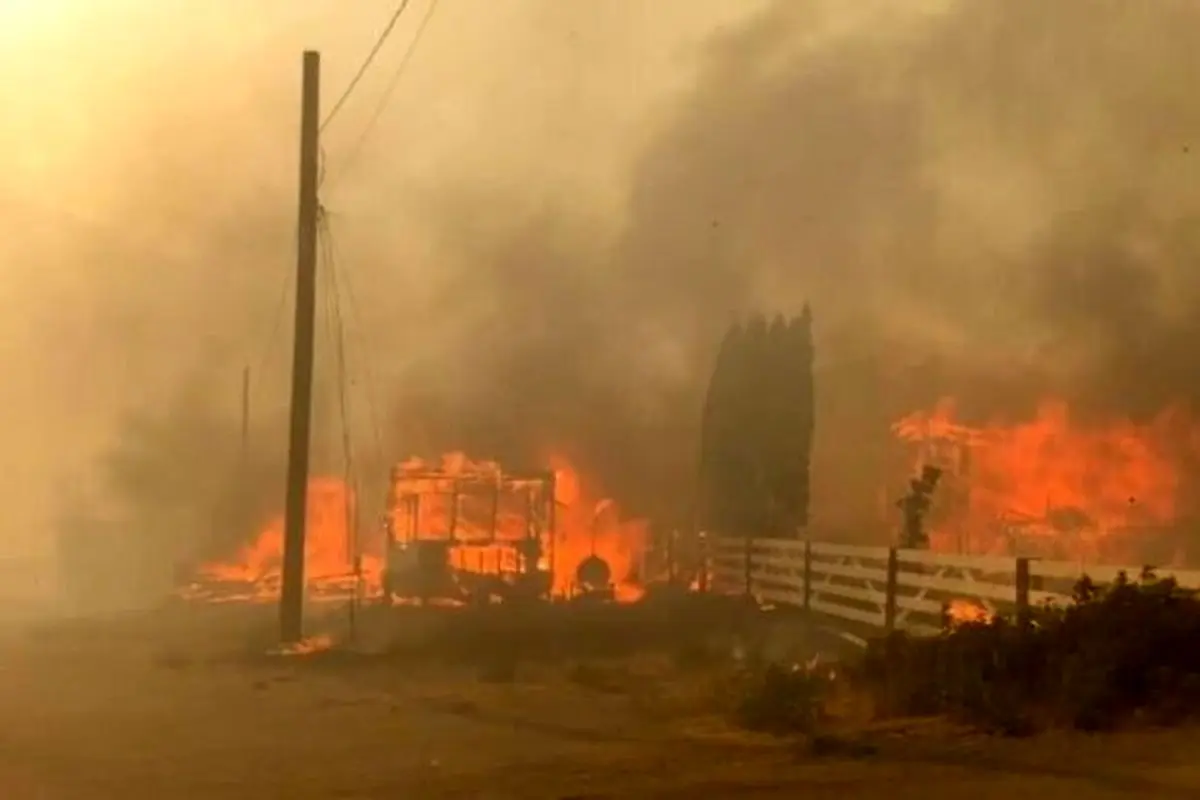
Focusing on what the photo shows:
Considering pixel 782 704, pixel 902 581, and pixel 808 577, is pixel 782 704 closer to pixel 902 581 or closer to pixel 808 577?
pixel 902 581

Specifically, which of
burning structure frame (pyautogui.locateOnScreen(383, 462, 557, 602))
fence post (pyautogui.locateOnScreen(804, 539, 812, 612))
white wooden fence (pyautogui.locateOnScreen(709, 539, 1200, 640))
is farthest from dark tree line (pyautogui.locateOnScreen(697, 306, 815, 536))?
fence post (pyautogui.locateOnScreen(804, 539, 812, 612))

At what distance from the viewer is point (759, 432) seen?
1467 inches

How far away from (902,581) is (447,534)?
14.7 metres

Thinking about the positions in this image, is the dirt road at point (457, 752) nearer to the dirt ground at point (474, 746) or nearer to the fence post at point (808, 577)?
the dirt ground at point (474, 746)

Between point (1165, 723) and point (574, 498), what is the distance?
1154 inches

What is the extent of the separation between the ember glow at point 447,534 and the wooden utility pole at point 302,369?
685 cm

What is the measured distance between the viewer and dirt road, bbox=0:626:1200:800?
30.9ft

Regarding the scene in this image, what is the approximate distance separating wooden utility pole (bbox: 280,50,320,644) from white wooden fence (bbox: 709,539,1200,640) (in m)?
7.10

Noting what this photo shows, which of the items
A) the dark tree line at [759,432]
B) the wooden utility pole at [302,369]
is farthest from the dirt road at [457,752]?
the dark tree line at [759,432]

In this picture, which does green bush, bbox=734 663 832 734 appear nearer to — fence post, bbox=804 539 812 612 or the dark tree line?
fence post, bbox=804 539 812 612

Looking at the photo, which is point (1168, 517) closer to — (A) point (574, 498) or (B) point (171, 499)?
(A) point (574, 498)

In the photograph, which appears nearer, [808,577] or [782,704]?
[782,704]

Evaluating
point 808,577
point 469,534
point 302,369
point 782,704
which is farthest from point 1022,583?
point 469,534

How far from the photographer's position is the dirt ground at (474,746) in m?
9.47
